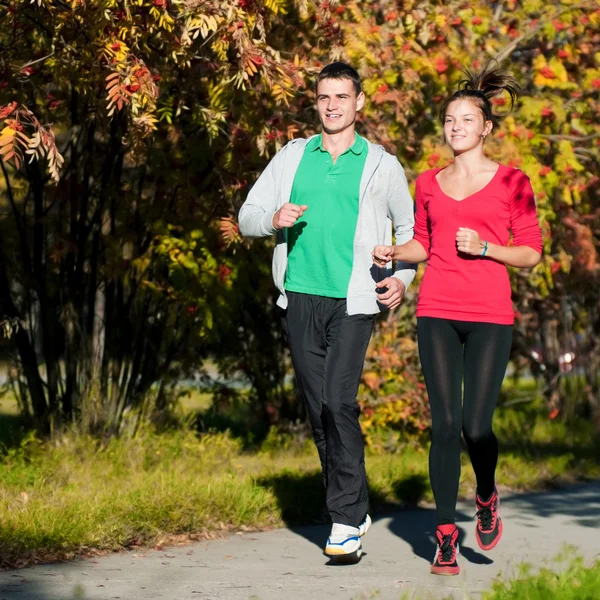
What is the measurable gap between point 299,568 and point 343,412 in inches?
28.5

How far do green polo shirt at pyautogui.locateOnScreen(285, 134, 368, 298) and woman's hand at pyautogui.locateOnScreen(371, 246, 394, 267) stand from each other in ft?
0.79

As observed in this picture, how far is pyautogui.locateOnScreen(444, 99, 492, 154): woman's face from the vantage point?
5.91 metres

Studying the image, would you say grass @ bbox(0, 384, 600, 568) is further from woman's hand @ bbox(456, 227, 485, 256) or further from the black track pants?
woman's hand @ bbox(456, 227, 485, 256)

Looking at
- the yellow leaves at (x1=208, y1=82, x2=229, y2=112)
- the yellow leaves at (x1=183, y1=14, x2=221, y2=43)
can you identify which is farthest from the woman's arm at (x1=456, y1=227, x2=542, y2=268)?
the yellow leaves at (x1=208, y1=82, x2=229, y2=112)

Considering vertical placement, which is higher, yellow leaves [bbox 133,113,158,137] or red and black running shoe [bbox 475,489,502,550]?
yellow leaves [bbox 133,113,158,137]

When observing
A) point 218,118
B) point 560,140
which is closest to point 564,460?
point 560,140

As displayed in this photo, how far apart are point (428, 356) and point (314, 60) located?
3368 mm

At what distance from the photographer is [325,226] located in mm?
5953

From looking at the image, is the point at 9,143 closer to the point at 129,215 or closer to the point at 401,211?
the point at 401,211

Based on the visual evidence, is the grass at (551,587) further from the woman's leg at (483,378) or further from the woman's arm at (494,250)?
the woman's arm at (494,250)

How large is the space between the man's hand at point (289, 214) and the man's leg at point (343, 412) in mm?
527

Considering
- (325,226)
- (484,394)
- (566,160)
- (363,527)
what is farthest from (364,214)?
(566,160)

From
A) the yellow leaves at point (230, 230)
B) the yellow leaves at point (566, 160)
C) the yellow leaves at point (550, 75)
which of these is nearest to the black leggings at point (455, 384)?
the yellow leaves at point (230, 230)

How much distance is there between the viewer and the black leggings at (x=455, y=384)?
5.81 m
